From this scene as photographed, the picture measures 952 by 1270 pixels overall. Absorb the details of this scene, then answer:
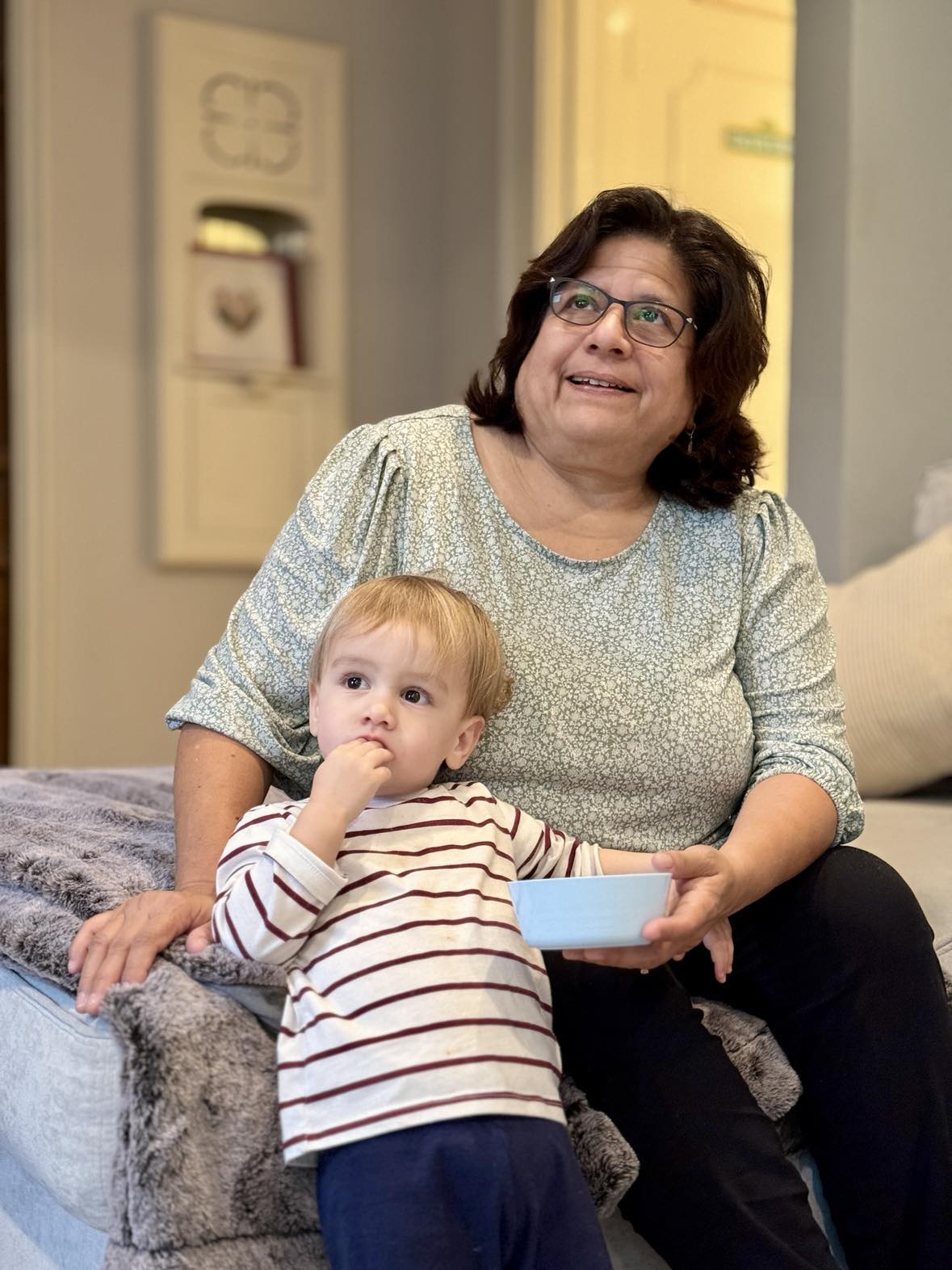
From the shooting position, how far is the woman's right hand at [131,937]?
1.03 m

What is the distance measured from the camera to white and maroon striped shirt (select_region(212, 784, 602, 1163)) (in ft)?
3.20

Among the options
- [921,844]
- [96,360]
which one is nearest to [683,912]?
[921,844]

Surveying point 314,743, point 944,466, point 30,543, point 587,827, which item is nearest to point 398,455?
point 314,743

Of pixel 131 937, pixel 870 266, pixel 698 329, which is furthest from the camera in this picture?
pixel 870 266

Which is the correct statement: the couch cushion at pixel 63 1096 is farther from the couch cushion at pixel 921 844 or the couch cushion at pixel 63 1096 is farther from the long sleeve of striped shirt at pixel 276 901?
the couch cushion at pixel 921 844

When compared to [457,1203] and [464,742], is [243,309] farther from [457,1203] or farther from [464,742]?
[457,1203]

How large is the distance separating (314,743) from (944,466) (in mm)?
1426

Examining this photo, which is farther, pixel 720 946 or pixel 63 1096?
pixel 720 946

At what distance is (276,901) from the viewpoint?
1006mm

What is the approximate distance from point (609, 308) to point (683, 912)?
0.63 meters

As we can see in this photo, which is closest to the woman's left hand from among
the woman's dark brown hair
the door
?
the woman's dark brown hair

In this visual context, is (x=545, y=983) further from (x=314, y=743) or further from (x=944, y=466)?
(x=944, y=466)

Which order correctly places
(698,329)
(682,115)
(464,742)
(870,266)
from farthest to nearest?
(682,115), (870,266), (698,329), (464,742)

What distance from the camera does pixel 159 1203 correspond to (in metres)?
0.95
